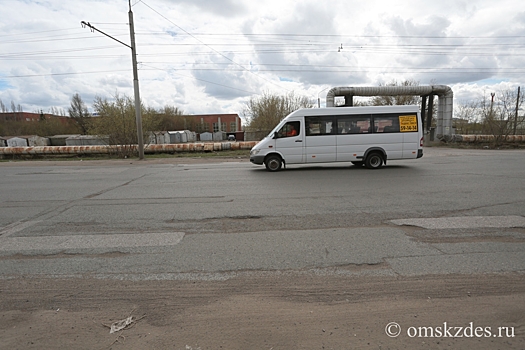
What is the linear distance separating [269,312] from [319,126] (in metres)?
10.3

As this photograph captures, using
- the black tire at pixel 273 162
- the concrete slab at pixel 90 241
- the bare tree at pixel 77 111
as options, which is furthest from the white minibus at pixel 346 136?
the bare tree at pixel 77 111

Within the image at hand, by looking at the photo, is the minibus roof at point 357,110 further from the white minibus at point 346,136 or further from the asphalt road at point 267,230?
the asphalt road at point 267,230

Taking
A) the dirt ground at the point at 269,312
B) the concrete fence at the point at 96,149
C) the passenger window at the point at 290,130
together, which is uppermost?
the passenger window at the point at 290,130

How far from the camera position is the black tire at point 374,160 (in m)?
12.3

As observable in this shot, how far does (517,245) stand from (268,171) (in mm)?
8944

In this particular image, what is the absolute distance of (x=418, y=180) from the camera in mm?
9211

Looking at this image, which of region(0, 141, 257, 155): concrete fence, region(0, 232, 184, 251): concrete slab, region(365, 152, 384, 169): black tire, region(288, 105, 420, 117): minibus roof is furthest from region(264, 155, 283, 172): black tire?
region(0, 141, 257, 155): concrete fence

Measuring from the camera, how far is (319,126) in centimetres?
1221

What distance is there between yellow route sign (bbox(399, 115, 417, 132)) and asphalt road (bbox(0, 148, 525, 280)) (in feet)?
12.9

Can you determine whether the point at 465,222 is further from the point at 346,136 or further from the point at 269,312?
the point at 346,136

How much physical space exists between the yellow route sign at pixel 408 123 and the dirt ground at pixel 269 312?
9920 millimetres

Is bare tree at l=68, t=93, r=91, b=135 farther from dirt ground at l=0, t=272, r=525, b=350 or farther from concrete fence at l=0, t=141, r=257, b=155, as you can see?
dirt ground at l=0, t=272, r=525, b=350

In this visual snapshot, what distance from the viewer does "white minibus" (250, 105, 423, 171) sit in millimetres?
12156

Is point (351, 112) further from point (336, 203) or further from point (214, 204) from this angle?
point (214, 204)
